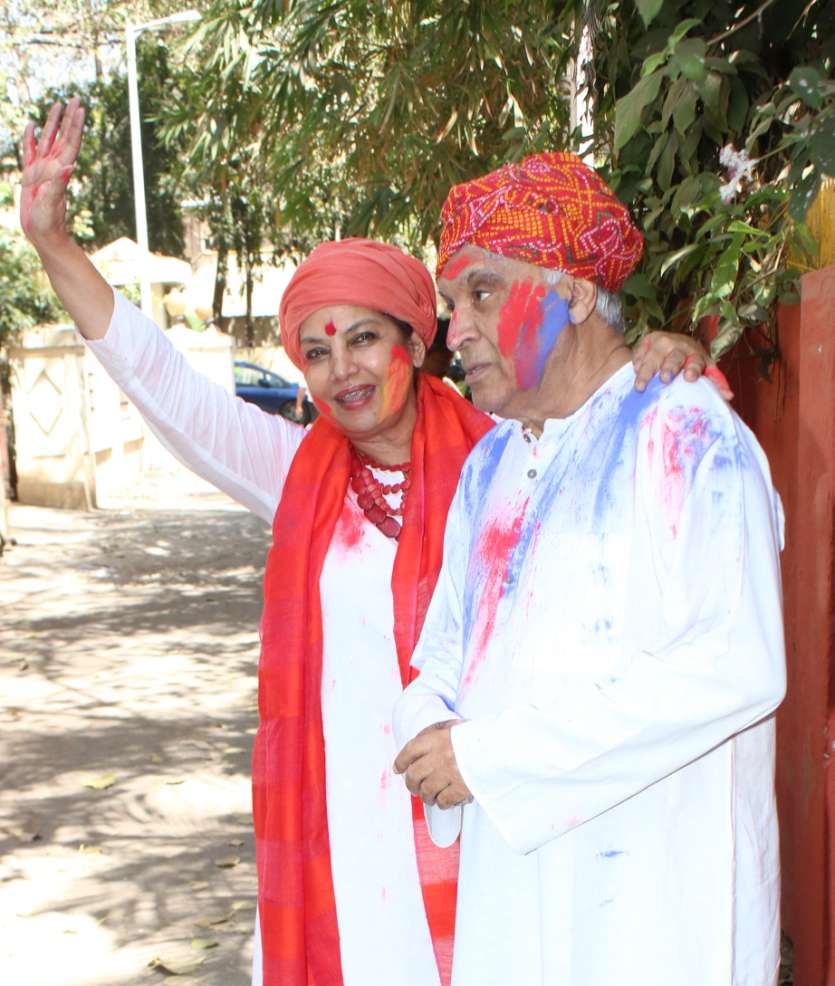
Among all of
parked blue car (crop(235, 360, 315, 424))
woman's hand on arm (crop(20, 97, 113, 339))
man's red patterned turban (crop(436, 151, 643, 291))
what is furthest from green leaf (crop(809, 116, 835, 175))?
parked blue car (crop(235, 360, 315, 424))

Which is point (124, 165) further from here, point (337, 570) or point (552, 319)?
point (552, 319)

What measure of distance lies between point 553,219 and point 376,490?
Result: 0.99 m

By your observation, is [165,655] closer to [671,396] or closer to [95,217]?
[671,396]

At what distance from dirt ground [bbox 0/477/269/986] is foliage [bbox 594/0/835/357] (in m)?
2.59

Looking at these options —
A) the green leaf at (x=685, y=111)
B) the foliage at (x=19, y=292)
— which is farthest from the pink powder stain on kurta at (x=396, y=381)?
the foliage at (x=19, y=292)

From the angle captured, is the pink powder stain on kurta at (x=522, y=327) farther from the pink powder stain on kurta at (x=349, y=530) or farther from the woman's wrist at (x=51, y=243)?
the woman's wrist at (x=51, y=243)

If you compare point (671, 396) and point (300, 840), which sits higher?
point (671, 396)

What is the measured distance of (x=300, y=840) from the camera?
268 centimetres

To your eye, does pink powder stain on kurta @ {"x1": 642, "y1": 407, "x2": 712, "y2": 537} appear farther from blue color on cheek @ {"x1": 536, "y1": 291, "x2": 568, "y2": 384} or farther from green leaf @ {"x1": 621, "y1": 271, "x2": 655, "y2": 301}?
green leaf @ {"x1": 621, "y1": 271, "x2": 655, "y2": 301}

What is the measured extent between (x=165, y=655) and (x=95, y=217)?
994 inches

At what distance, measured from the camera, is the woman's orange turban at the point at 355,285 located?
2693 millimetres

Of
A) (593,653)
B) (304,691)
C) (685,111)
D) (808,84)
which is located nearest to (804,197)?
(808,84)

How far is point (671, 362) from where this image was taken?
75.8 inches

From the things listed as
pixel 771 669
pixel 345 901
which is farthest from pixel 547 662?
pixel 345 901
